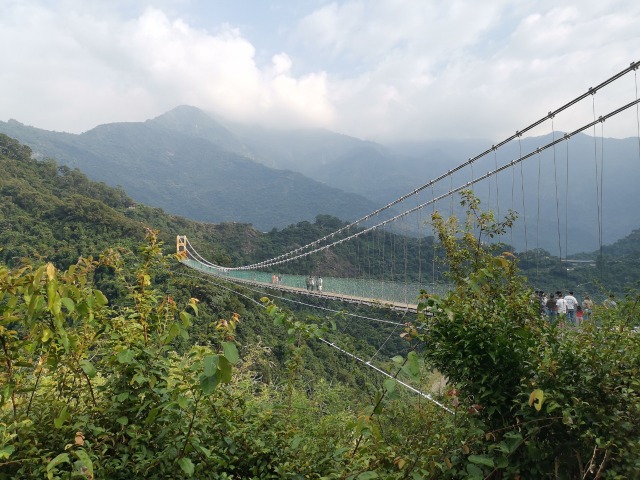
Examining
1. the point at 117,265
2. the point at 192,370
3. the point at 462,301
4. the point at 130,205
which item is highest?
the point at 130,205

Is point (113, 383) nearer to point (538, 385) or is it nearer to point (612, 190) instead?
point (538, 385)

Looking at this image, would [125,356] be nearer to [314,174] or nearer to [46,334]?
[46,334]

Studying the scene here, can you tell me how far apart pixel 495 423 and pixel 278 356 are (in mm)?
11528

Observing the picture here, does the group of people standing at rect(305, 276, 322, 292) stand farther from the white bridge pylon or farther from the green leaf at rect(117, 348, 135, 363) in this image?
the green leaf at rect(117, 348, 135, 363)

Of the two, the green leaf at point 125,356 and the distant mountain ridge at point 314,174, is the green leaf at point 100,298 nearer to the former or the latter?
the green leaf at point 125,356

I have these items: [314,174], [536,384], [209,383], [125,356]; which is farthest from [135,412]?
[314,174]

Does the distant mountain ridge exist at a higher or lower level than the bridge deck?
higher

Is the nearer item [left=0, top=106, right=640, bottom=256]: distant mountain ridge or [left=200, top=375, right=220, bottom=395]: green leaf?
[left=200, top=375, right=220, bottom=395]: green leaf

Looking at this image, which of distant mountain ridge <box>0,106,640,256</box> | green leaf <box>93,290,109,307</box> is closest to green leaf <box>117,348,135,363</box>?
green leaf <box>93,290,109,307</box>

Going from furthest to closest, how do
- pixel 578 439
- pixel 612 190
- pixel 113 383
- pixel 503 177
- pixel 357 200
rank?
pixel 357 200 → pixel 503 177 → pixel 612 190 → pixel 113 383 → pixel 578 439

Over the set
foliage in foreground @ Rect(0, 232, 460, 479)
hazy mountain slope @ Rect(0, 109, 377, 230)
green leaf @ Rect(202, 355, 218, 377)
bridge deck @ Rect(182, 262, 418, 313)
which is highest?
hazy mountain slope @ Rect(0, 109, 377, 230)

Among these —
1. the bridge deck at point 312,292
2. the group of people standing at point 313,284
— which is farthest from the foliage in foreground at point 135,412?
the group of people standing at point 313,284

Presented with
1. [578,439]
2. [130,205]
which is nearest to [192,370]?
[578,439]

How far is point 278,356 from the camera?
12.7 meters
